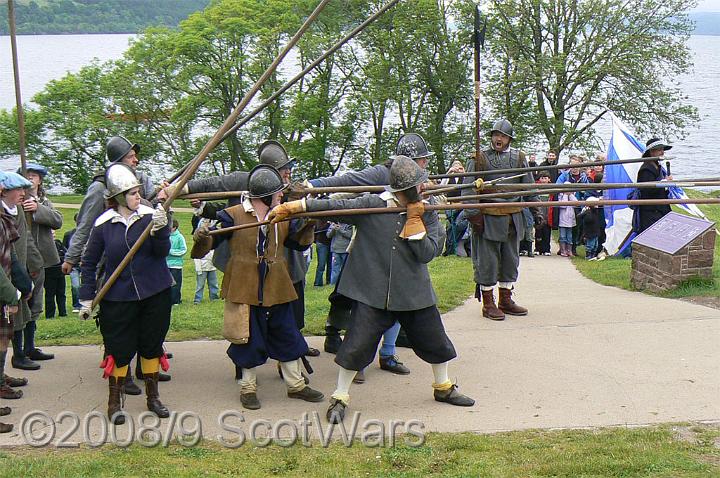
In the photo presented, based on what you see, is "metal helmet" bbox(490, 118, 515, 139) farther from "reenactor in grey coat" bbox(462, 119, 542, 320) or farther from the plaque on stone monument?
the plaque on stone monument

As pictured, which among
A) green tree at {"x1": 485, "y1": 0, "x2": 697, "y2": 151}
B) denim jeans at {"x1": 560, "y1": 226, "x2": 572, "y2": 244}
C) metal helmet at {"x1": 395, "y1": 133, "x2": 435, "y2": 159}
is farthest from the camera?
green tree at {"x1": 485, "y1": 0, "x2": 697, "y2": 151}

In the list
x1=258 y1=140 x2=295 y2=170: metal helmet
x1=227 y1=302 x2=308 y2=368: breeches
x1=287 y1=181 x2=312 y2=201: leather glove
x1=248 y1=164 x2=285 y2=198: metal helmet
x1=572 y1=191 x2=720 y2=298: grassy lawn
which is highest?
x1=258 y1=140 x2=295 y2=170: metal helmet

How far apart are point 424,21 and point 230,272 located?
20932 mm

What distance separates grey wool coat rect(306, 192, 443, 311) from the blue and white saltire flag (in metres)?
8.38

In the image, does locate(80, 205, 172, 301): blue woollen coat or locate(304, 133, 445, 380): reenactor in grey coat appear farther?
locate(304, 133, 445, 380): reenactor in grey coat

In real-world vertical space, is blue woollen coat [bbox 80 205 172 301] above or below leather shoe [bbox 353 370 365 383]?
above

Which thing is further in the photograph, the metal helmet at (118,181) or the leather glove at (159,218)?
the metal helmet at (118,181)

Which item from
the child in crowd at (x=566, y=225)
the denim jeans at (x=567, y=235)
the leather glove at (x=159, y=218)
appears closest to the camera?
the leather glove at (x=159, y=218)

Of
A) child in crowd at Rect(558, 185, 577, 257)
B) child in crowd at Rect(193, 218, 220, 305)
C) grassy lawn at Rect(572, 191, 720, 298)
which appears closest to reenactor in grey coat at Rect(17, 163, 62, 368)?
child in crowd at Rect(193, 218, 220, 305)

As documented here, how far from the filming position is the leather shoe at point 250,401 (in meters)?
6.56

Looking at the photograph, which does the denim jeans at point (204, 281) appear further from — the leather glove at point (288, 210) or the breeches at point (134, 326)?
the leather glove at point (288, 210)

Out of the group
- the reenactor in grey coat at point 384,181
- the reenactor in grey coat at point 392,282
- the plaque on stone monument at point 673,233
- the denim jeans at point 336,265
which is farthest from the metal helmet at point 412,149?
the plaque on stone monument at point 673,233

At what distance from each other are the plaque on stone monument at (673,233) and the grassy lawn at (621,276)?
0.47m

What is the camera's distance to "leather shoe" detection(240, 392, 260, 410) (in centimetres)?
656
